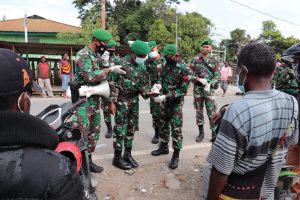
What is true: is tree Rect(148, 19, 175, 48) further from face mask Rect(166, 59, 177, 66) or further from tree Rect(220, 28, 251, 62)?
face mask Rect(166, 59, 177, 66)

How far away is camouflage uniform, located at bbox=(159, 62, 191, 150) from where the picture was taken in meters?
4.14

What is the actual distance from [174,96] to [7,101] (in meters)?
3.21

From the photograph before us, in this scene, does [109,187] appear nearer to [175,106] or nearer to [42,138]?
[175,106]

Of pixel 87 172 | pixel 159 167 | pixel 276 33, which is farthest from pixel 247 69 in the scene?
pixel 276 33

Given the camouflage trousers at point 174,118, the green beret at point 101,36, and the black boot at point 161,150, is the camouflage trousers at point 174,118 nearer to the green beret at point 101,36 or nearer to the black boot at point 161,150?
the black boot at point 161,150

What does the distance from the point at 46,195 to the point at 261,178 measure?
49.9 inches

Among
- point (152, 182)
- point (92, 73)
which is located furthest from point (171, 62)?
point (152, 182)

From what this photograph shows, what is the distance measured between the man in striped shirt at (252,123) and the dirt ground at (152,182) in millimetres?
1855

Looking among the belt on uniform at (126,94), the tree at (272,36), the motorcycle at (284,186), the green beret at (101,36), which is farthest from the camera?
the tree at (272,36)

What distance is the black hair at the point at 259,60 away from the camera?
5.16 feet

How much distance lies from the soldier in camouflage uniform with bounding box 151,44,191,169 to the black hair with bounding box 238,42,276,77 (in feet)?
8.27

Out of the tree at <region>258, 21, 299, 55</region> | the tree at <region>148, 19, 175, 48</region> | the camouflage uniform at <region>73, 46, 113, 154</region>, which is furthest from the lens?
the tree at <region>258, 21, 299, 55</region>

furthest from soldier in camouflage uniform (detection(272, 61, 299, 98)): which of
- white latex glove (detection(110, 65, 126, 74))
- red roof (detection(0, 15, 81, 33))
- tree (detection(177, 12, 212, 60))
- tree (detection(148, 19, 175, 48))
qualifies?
red roof (detection(0, 15, 81, 33))

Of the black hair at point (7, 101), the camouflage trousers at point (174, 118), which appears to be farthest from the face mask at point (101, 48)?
the black hair at point (7, 101)
